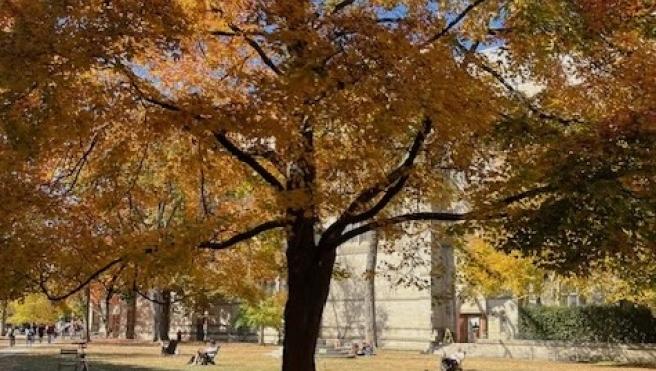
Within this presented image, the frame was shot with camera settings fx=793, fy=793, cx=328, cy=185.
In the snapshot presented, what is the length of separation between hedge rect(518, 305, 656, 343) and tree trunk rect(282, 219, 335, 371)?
90.5ft

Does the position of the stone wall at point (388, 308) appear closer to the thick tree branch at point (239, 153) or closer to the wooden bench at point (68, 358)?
Result: the wooden bench at point (68, 358)

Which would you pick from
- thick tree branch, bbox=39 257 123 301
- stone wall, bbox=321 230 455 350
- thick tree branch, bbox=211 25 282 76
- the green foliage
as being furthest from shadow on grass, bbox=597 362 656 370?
the green foliage

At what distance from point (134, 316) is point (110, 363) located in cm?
4460

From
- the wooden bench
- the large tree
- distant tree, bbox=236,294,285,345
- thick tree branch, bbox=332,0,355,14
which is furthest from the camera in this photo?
distant tree, bbox=236,294,285,345

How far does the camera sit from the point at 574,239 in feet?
36.2

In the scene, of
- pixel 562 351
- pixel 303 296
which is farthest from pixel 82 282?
pixel 562 351

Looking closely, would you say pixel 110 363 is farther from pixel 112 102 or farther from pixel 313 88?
pixel 313 88

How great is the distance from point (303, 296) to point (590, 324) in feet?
96.3

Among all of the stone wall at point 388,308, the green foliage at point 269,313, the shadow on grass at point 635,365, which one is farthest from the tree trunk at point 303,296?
the green foliage at point 269,313

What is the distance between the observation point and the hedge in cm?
3738

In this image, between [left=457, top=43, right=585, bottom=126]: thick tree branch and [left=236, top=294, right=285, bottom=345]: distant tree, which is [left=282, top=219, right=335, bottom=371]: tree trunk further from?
[left=236, top=294, right=285, bottom=345]: distant tree

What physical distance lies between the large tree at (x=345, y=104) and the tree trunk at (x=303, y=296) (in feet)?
0.08

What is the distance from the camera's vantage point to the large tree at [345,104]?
959 centimetres

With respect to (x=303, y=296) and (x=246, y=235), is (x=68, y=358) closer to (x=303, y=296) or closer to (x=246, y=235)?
(x=246, y=235)
